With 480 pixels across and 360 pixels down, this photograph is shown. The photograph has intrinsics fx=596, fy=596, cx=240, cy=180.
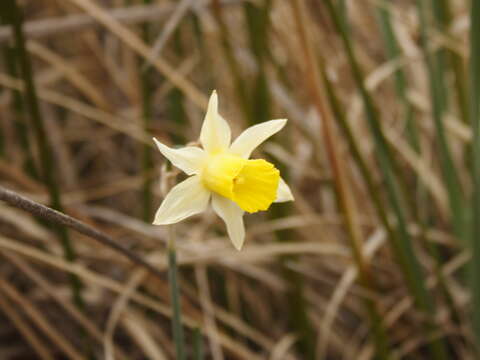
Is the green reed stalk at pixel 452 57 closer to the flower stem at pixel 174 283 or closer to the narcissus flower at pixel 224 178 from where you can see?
the narcissus flower at pixel 224 178

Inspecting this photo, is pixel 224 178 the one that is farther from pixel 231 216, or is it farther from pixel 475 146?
pixel 475 146

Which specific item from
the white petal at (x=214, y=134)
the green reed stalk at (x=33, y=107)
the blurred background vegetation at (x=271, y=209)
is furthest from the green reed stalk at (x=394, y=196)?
the green reed stalk at (x=33, y=107)

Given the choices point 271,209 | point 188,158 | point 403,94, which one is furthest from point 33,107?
point 403,94

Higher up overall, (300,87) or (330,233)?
(300,87)

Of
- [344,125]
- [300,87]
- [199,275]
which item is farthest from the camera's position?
[300,87]

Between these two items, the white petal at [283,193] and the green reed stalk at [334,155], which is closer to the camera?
the white petal at [283,193]

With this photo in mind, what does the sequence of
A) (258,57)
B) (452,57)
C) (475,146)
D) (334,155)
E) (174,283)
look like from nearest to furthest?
1. (174,283)
2. (475,146)
3. (334,155)
4. (258,57)
5. (452,57)

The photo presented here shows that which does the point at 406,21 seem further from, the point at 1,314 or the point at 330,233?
the point at 1,314

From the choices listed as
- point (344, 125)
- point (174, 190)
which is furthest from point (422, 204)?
point (174, 190)
